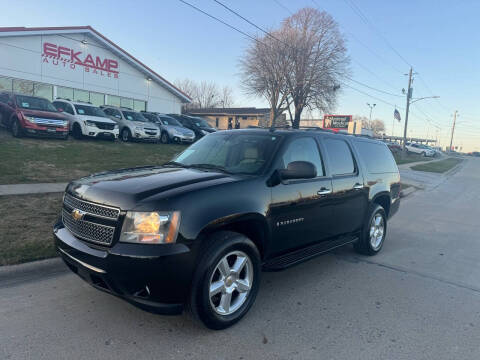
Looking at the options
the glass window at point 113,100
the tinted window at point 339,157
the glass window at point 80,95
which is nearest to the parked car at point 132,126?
the glass window at point 80,95

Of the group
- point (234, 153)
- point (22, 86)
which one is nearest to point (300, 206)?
point (234, 153)

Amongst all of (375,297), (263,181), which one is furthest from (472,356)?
(263,181)

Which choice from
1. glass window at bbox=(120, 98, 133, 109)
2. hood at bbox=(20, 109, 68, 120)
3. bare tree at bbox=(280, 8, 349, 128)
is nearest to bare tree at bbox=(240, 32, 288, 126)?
bare tree at bbox=(280, 8, 349, 128)

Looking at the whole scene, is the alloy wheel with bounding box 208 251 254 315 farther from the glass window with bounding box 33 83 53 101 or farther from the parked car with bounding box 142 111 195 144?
the glass window with bounding box 33 83 53 101

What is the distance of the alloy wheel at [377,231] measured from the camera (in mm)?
5371

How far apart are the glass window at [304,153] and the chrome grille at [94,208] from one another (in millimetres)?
1880

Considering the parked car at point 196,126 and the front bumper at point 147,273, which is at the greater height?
the parked car at point 196,126

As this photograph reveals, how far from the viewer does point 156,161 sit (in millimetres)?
13305

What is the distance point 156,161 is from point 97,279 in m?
10.8

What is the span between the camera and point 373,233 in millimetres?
5426

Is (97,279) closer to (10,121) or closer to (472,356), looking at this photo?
(472,356)

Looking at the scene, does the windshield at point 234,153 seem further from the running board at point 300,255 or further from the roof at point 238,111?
the roof at point 238,111

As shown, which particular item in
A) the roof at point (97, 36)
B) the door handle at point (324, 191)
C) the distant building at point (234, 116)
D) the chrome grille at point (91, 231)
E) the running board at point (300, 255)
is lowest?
the running board at point (300, 255)

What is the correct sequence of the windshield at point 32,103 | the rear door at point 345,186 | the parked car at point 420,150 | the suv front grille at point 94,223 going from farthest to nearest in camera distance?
the parked car at point 420,150, the windshield at point 32,103, the rear door at point 345,186, the suv front grille at point 94,223
